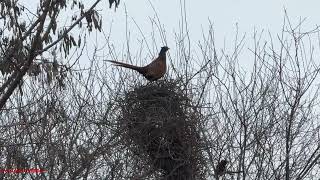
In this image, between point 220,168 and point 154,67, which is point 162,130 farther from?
point 154,67

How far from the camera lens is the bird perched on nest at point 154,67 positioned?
22.7 ft

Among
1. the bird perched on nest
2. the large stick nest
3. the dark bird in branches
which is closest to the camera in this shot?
the dark bird in branches

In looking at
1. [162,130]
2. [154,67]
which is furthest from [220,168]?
[154,67]

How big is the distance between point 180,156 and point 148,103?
0.72 meters

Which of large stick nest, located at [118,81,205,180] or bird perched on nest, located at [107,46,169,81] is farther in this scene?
bird perched on nest, located at [107,46,169,81]

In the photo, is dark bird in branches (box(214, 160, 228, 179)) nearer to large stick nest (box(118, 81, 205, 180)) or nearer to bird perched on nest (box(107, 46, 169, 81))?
large stick nest (box(118, 81, 205, 180))

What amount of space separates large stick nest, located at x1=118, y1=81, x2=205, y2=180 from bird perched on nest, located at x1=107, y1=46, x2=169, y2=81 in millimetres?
534

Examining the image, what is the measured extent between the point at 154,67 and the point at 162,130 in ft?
3.66

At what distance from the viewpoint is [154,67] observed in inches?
273

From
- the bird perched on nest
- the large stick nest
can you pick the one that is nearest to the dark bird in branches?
the large stick nest

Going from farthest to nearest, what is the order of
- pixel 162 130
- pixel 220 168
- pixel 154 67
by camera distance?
pixel 154 67 < pixel 162 130 < pixel 220 168

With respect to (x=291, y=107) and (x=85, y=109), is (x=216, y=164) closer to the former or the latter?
(x=291, y=107)

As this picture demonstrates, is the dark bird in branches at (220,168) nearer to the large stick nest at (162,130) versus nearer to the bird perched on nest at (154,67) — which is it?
the large stick nest at (162,130)

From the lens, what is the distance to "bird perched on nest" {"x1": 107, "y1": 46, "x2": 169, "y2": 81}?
691 cm
